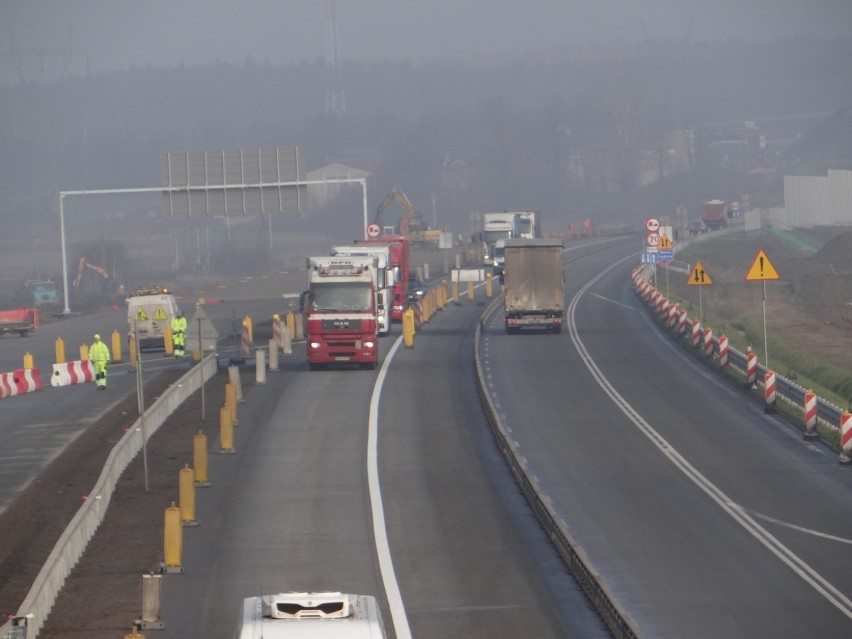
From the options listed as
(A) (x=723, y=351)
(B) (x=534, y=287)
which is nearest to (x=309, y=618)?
(A) (x=723, y=351)

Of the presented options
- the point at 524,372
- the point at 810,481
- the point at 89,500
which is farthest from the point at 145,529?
the point at 524,372

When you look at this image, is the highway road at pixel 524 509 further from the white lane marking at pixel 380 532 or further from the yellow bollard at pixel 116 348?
the yellow bollard at pixel 116 348

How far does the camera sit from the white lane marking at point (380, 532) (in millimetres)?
15859

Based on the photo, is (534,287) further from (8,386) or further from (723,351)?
(8,386)

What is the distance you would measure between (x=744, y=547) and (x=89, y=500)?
9.39m

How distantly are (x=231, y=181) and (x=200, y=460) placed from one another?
45.0 metres

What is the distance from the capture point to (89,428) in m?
32.6

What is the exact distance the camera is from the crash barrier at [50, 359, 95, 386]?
41.8m

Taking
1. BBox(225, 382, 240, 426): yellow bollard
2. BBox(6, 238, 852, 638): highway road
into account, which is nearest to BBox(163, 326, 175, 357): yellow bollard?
BBox(6, 238, 852, 638): highway road

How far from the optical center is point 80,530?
62.8ft

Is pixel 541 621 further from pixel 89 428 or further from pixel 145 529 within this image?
pixel 89 428

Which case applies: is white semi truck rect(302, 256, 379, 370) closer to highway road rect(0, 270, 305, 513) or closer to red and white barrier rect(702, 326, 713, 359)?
highway road rect(0, 270, 305, 513)

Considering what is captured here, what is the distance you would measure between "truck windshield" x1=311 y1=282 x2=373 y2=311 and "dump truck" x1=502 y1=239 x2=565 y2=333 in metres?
10.6

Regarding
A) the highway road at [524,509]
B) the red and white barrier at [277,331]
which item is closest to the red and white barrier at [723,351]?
the highway road at [524,509]
